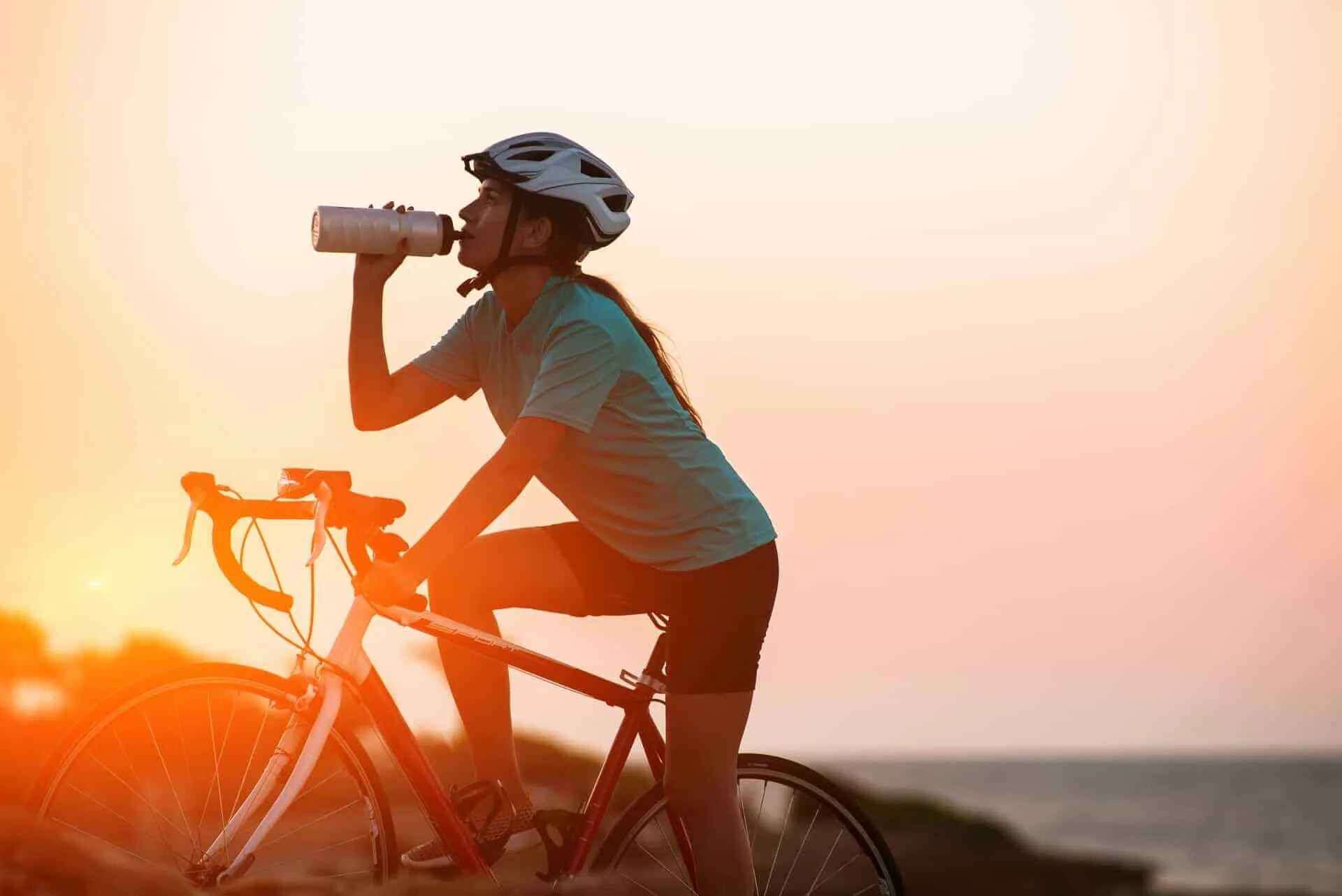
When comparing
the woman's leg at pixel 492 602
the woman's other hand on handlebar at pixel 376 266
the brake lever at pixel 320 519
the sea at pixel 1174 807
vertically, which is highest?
the woman's other hand on handlebar at pixel 376 266

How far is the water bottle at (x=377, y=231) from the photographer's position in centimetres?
421

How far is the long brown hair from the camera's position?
4.29 metres

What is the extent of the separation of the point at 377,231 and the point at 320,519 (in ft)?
2.64

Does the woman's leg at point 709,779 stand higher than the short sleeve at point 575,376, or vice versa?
the short sleeve at point 575,376

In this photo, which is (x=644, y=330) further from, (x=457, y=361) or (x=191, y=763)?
(x=191, y=763)

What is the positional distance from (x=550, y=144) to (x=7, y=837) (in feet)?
7.19

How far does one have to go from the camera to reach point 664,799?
4.55m

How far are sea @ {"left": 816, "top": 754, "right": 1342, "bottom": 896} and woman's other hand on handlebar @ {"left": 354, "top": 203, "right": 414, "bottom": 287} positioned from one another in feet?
140

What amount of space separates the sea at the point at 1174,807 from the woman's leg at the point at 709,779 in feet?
137

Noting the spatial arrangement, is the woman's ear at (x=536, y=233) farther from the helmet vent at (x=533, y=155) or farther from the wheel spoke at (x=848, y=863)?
the wheel spoke at (x=848, y=863)

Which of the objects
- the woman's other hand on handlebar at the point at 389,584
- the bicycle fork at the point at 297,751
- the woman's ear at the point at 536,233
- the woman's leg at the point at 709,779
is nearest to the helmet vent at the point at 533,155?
the woman's ear at the point at 536,233

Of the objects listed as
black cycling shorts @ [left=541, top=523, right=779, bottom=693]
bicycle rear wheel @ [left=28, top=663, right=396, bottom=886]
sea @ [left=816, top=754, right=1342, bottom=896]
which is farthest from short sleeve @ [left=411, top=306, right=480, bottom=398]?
sea @ [left=816, top=754, right=1342, bottom=896]

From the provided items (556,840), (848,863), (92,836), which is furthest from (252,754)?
(848,863)

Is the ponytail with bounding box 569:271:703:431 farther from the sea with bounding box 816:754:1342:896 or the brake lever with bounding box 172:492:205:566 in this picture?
the sea with bounding box 816:754:1342:896
